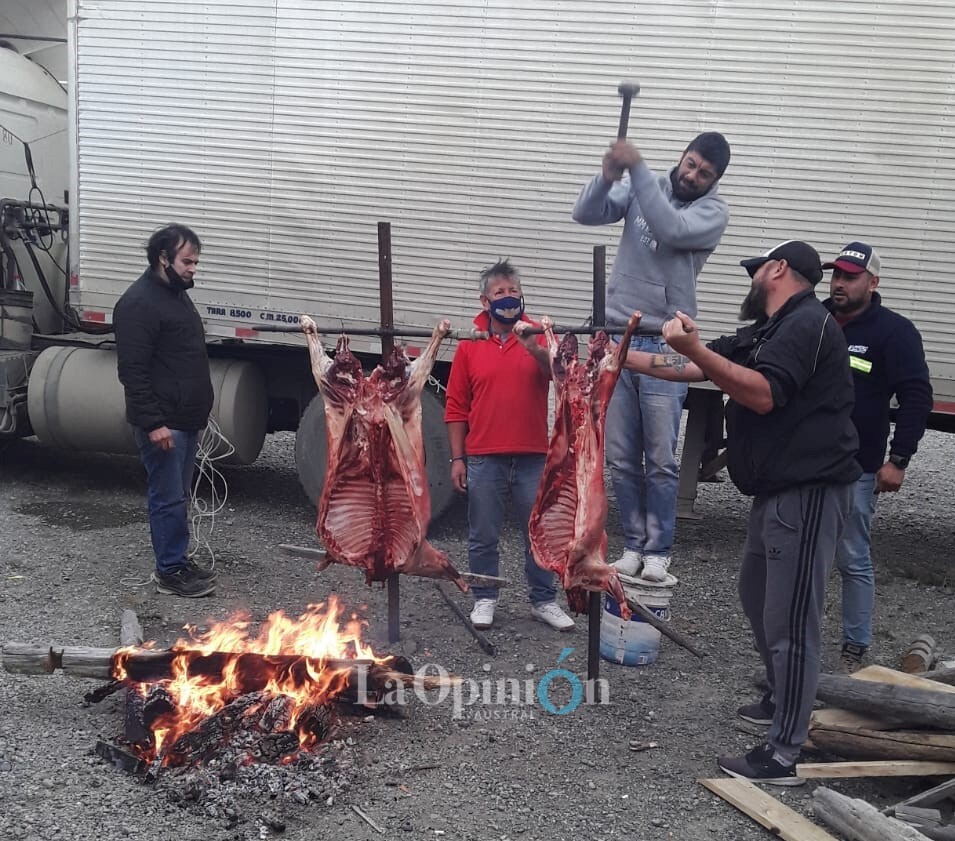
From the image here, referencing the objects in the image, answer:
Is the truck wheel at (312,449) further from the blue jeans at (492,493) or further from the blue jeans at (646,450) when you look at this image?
the blue jeans at (646,450)

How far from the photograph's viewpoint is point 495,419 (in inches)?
194

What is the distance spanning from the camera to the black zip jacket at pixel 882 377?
182 inches

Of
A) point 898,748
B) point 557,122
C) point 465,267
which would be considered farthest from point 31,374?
point 898,748

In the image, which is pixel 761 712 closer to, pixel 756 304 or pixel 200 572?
pixel 756 304

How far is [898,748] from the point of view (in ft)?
12.4

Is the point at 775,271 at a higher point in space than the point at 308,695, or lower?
higher

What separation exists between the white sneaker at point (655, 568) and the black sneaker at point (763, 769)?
1237 mm

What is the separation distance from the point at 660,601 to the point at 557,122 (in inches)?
138

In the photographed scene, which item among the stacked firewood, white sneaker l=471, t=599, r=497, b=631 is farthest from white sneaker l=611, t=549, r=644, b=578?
the stacked firewood

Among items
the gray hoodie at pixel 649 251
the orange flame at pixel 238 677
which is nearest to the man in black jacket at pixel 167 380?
the orange flame at pixel 238 677

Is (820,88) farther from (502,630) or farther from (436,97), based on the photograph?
(502,630)

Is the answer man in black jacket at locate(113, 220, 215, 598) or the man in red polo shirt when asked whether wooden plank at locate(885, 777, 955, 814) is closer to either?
the man in red polo shirt

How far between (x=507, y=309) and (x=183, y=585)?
2628 millimetres

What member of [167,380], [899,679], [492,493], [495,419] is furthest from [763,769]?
[167,380]
